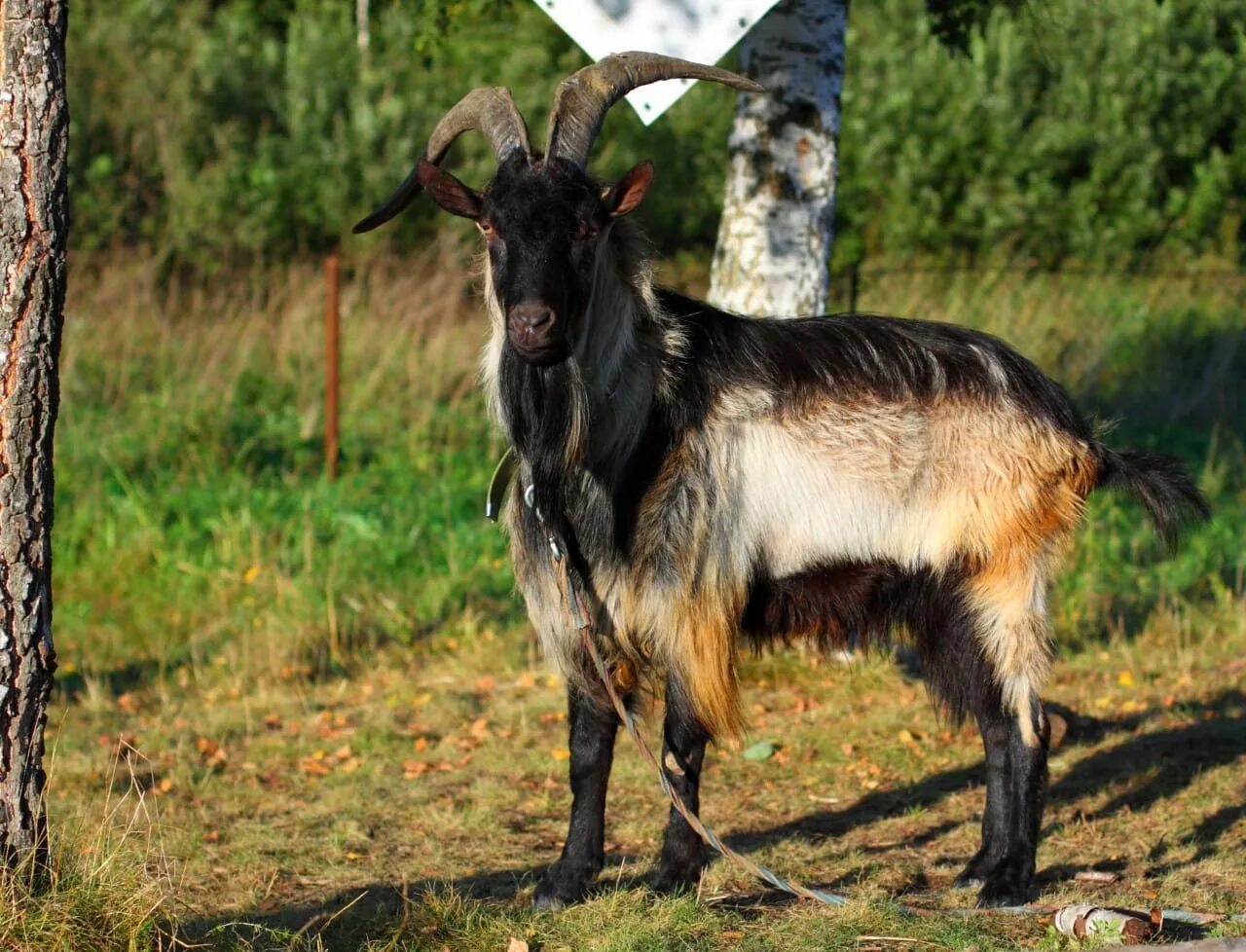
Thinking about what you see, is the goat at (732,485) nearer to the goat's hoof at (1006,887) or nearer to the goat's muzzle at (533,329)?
the goat's hoof at (1006,887)

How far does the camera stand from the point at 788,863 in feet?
17.0

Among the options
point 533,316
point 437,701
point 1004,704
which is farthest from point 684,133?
point 533,316

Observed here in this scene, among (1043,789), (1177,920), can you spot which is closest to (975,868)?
(1043,789)

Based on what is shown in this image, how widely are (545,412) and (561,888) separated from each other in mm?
1483

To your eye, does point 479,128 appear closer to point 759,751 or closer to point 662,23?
point 662,23

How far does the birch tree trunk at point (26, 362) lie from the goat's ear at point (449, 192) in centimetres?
99

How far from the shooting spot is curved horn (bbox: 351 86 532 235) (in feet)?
15.2

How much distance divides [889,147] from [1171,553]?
47.1ft

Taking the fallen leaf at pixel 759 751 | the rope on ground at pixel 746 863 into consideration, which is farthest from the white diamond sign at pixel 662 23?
the fallen leaf at pixel 759 751

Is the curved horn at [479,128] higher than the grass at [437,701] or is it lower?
higher

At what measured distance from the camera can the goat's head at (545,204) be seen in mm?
4223

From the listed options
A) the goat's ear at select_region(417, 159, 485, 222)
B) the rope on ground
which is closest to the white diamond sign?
the goat's ear at select_region(417, 159, 485, 222)

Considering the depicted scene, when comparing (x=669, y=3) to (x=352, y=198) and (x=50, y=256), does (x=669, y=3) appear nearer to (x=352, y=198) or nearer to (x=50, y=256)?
(x=50, y=256)

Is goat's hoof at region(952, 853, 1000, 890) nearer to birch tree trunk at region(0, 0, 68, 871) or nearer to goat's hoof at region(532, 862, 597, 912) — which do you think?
goat's hoof at region(532, 862, 597, 912)
